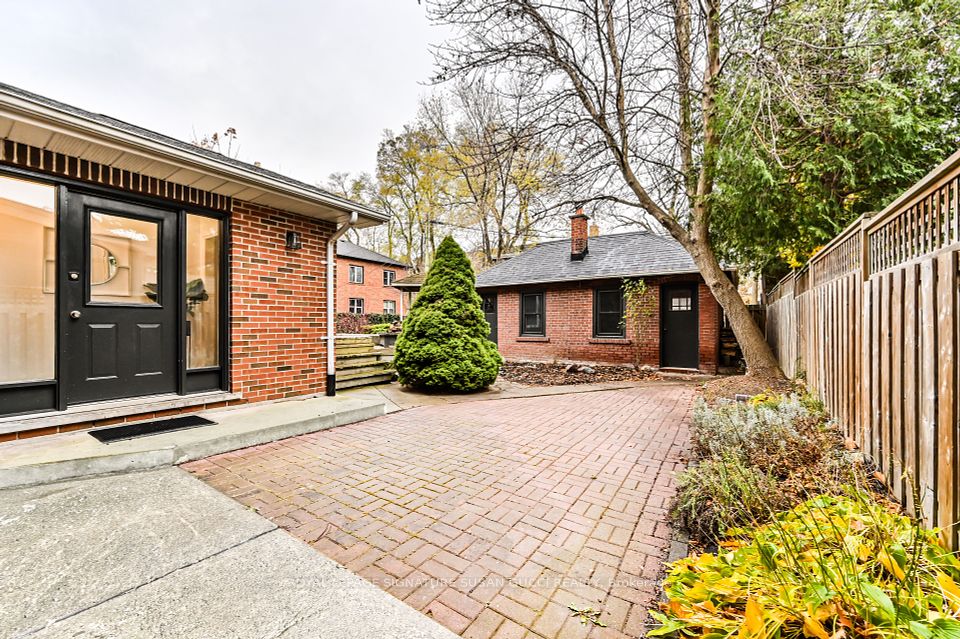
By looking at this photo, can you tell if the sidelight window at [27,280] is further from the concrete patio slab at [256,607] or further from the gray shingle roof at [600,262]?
the gray shingle roof at [600,262]

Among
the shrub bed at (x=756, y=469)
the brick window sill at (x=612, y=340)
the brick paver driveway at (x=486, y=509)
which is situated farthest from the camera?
the brick window sill at (x=612, y=340)

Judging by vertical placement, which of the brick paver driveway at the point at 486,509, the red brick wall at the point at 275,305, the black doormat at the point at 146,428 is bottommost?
the brick paver driveway at the point at 486,509

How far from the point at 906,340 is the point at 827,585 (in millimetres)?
1558

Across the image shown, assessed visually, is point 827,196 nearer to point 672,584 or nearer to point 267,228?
point 672,584

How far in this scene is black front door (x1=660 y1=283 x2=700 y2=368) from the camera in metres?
10.0

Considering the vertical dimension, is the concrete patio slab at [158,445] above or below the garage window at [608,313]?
below

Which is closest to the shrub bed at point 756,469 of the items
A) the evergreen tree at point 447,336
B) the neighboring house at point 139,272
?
→ the evergreen tree at point 447,336

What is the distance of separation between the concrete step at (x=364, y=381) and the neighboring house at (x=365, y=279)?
1632 cm

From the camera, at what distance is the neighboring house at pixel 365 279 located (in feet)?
80.1

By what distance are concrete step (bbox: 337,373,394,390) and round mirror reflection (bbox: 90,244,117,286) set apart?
11.2 feet

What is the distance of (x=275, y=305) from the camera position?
508 cm

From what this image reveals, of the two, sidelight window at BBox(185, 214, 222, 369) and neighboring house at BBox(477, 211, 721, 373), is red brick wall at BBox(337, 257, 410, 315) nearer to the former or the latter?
neighboring house at BBox(477, 211, 721, 373)

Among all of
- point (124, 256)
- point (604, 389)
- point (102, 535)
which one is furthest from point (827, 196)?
point (124, 256)

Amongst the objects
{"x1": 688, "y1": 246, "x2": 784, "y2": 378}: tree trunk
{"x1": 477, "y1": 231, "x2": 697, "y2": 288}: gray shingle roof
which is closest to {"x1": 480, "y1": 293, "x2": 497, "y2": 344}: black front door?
{"x1": 477, "y1": 231, "x2": 697, "y2": 288}: gray shingle roof
